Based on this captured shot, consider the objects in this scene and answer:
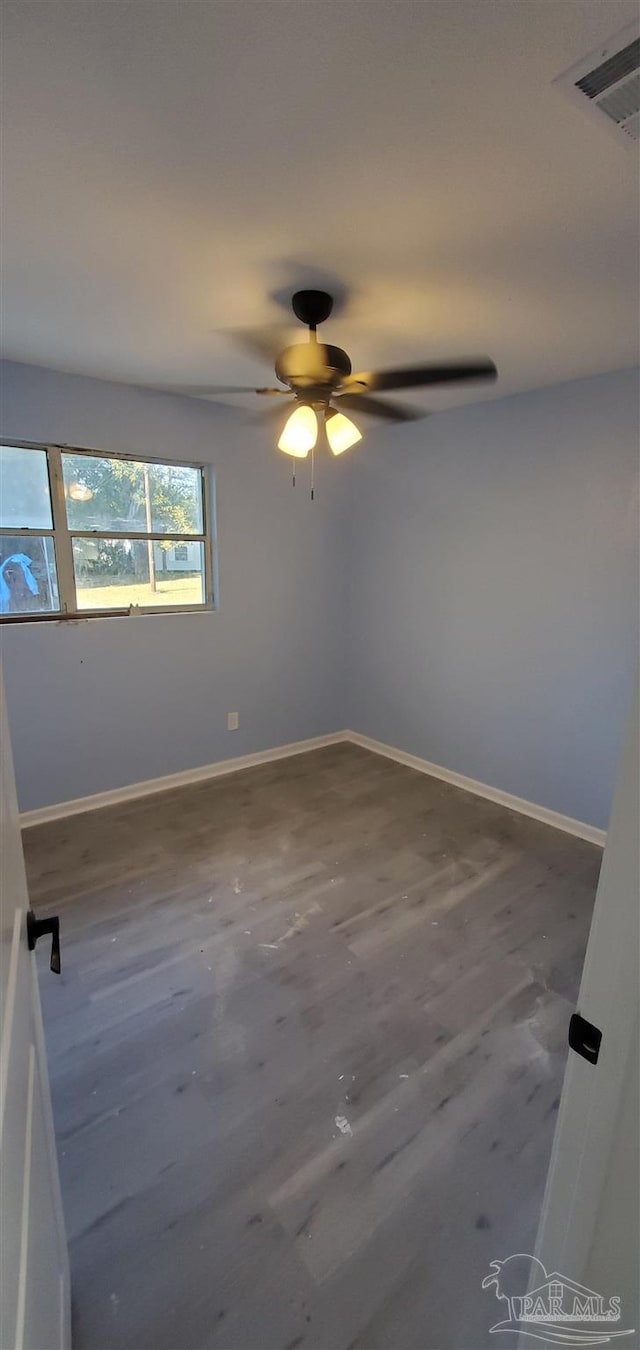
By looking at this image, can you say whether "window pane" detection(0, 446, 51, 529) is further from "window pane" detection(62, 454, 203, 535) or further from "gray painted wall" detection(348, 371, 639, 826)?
"gray painted wall" detection(348, 371, 639, 826)

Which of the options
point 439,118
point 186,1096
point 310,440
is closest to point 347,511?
point 310,440

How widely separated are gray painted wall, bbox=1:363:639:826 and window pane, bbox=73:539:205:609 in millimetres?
142

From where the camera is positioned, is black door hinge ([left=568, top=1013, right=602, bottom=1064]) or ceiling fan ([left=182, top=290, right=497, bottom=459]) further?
ceiling fan ([left=182, top=290, right=497, bottom=459])

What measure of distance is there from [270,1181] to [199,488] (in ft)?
10.5

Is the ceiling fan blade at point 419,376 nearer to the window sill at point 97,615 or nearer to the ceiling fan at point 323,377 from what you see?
the ceiling fan at point 323,377

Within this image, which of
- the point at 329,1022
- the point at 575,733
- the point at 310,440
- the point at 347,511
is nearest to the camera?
the point at 329,1022

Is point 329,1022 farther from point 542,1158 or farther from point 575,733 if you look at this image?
point 575,733

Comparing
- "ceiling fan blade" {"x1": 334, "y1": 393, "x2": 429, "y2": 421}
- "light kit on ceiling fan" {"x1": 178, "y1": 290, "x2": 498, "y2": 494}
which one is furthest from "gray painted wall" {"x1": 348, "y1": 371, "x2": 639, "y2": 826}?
"light kit on ceiling fan" {"x1": 178, "y1": 290, "x2": 498, "y2": 494}

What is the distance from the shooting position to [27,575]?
9.04 ft

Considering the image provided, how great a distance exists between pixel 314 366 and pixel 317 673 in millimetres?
2526

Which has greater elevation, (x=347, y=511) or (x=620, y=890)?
(x=347, y=511)

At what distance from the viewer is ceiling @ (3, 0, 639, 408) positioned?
888mm

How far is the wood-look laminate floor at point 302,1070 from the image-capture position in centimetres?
112

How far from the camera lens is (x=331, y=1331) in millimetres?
1056
